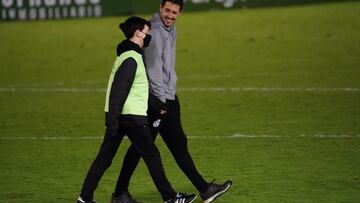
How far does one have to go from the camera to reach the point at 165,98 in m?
10.2

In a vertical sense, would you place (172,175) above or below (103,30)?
above

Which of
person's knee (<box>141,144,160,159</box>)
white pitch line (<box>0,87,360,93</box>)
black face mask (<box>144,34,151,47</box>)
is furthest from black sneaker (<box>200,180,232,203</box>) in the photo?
white pitch line (<box>0,87,360,93</box>)

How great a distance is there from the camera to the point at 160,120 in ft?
34.1

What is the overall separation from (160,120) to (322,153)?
353 cm

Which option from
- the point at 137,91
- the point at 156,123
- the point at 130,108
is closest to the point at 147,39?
the point at 137,91

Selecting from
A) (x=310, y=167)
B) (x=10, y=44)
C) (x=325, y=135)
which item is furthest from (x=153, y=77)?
(x=10, y=44)

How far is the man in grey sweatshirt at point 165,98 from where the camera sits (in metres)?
10.1

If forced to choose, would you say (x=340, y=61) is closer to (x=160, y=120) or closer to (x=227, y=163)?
(x=227, y=163)

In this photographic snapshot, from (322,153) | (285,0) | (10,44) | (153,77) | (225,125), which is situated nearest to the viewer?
(153,77)

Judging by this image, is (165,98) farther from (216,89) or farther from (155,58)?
(216,89)

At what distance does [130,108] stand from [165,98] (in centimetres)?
49

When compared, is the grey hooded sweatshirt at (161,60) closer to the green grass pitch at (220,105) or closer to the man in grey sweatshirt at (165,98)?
the man in grey sweatshirt at (165,98)

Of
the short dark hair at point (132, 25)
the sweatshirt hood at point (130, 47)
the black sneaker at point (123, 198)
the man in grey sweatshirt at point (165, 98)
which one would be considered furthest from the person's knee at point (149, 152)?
the short dark hair at point (132, 25)

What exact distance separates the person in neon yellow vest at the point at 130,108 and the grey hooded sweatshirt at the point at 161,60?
0.17 m
